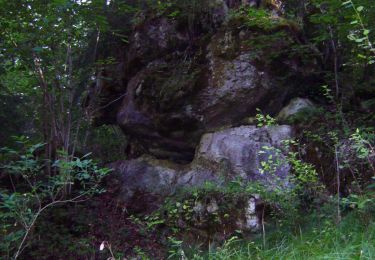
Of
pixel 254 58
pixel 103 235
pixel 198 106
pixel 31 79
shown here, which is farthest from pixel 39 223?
pixel 254 58

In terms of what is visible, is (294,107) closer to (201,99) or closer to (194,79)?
(201,99)

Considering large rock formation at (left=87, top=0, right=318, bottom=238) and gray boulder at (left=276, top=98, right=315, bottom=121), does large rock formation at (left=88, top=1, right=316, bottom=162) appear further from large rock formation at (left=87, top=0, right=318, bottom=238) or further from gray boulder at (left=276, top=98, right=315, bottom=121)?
gray boulder at (left=276, top=98, right=315, bottom=121)

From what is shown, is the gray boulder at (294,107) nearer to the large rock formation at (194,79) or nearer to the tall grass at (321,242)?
the large rock formation at (194,79)

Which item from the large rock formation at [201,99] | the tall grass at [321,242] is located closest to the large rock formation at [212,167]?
the large rock formation at [201,99]

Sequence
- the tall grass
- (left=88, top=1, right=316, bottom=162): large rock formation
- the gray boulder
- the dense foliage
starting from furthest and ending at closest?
1. (left=88, top=1, right=316, bottom=162): large rock formation
2. the gray boulder
3. the dense foliage
4. the tall grass

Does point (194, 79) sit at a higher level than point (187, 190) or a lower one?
higher

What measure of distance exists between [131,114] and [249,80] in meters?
2.62

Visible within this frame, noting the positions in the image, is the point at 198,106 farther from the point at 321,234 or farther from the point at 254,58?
the point at 321,234

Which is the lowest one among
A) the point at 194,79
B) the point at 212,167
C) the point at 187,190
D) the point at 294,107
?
the point at 187,190

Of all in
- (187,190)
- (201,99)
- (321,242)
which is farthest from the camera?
(201,99)

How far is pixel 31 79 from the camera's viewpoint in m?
7.29

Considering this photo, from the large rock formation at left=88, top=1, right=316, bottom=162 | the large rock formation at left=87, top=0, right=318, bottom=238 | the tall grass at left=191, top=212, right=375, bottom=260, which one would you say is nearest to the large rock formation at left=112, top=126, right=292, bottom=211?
the large rock formation at left=87, top=0, right=318, bottom=238

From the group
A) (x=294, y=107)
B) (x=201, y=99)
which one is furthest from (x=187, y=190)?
(x=294, y=107)

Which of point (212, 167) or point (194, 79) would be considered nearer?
point (212, 167)
